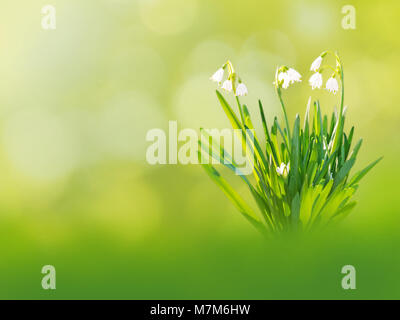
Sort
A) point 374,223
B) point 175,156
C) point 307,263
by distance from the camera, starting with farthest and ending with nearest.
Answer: point 175,156 < point 374,223 < point 307,263

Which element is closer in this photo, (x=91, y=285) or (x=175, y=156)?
(x=91, y=285)

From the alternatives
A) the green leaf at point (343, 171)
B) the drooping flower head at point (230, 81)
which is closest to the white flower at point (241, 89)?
the drooping flower head at point (230, 81)

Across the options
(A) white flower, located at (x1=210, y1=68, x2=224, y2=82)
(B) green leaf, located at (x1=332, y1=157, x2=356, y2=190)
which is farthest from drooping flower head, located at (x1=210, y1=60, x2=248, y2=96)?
(B) green leaf, located at (x1=332, y1=157, x2=356, y2=190)

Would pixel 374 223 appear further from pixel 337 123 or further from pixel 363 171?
pixel 337 123

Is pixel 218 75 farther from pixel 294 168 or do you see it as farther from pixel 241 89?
pixel 294 168

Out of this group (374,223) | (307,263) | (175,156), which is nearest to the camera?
(307,263)

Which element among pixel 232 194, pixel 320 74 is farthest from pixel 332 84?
pixel 232 194

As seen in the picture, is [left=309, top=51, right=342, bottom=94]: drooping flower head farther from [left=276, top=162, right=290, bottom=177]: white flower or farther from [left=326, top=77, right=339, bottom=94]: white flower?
[left=276, top=162, right=290, bottom=177]: white flower

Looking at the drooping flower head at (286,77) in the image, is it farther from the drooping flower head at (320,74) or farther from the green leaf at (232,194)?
the green leaf at (232,194)

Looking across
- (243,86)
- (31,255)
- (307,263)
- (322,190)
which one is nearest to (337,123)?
(322,190)
